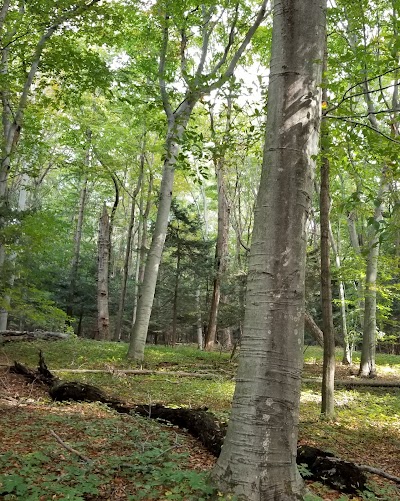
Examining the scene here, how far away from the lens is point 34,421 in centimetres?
500

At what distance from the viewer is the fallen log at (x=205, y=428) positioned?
12.7ft

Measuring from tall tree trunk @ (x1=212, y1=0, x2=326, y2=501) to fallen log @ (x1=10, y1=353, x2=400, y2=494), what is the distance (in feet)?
3.99

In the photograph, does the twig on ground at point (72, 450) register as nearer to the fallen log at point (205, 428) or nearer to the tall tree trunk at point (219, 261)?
the fallen log at point (205, 428)

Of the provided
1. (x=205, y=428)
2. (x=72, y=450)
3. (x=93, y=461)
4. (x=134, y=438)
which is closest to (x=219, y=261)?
(x=205, y=428)

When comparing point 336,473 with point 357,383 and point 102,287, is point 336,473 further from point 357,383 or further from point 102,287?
point 102,287

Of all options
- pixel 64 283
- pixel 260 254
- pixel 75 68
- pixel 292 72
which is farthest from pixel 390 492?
pixel 64 283

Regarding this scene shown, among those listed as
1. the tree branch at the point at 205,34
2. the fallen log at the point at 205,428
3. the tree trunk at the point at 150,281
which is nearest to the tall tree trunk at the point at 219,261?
the tree branch at the point at 205,34

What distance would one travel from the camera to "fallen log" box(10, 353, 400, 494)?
152 inches

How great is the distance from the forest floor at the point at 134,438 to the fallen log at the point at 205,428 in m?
0.12

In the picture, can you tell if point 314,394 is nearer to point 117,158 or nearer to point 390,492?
point 390,492

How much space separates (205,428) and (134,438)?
0.83m

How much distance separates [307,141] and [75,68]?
9.30m

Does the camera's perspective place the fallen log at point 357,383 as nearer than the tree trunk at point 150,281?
Yes

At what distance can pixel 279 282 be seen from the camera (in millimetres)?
2990
